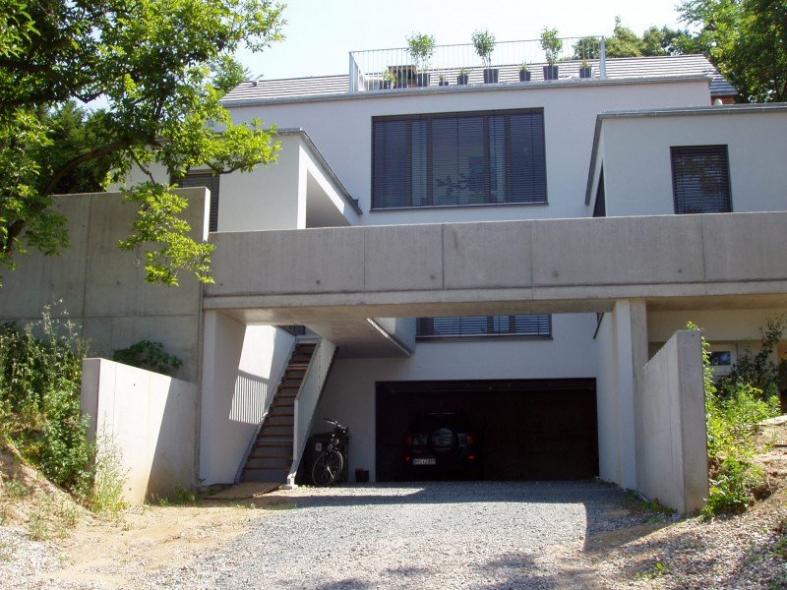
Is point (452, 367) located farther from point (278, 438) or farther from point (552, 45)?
point (552, 45)

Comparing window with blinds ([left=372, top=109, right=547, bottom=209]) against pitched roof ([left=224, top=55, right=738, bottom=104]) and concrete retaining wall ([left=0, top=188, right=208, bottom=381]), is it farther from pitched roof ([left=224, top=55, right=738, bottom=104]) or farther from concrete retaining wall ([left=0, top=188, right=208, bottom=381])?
concrete retaining wall ([left=0, top=188, right=208, bottom=381])

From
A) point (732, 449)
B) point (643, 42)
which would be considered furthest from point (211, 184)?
point (643, 42)

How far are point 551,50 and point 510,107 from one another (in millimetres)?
2391

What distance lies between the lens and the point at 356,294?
13.2 meters

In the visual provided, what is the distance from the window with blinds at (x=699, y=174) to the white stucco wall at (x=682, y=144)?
13 centimetres

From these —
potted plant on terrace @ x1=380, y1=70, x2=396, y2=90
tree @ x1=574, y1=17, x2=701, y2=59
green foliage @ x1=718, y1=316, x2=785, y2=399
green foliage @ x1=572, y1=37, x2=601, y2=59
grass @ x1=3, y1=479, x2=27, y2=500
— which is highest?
tree @ x1=574, y1=17, x2=701, y2=59

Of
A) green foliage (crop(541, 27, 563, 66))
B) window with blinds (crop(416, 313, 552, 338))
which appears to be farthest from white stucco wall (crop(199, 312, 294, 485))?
green foliage (crop(541, 27, 563, 66))

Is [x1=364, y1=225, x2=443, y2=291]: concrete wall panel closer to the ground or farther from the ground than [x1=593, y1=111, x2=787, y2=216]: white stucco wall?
closer to the ground

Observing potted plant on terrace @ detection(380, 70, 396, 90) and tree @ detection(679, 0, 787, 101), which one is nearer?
tree @ detection(679, 0, 787, 101)

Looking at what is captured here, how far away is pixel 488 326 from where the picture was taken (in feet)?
64.1

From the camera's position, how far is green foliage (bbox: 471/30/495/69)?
22.1 m

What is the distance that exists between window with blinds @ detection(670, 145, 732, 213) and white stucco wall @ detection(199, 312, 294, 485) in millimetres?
7838

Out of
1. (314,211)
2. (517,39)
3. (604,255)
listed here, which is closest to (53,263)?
(314,211)

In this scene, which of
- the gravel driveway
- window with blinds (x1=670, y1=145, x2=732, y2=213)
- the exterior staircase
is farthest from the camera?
window with blinds (x1=670, y1=145, x2=732, y2=213)
